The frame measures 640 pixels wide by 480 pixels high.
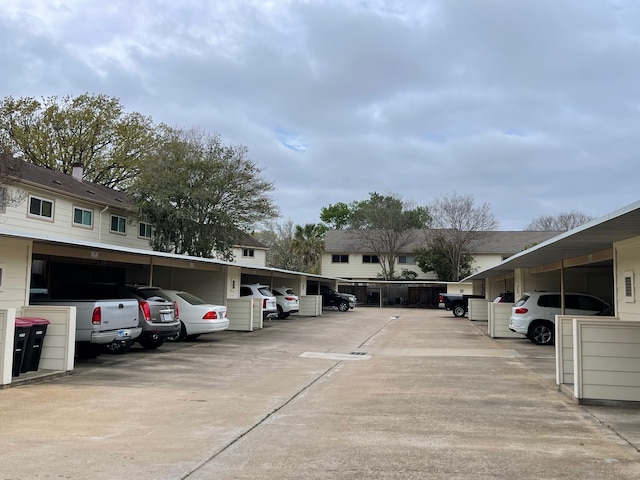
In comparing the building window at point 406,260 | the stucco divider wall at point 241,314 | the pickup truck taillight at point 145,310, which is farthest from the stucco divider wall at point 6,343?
the building window at point 406,260

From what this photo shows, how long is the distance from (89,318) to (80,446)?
6.77 meters

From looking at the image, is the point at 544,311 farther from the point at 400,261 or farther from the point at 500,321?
the point at 400,261

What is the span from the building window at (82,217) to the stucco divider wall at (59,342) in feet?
54.6

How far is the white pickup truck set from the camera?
1262cm

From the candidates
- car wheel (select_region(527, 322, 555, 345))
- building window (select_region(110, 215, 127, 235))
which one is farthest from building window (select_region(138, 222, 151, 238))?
car wheel (select_region(527, 322, 555, 345))

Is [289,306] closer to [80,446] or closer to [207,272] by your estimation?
[207,272]

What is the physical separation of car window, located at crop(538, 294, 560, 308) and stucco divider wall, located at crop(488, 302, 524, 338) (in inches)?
118

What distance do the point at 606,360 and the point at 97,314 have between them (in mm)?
9617

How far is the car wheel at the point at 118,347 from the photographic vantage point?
14016 millimetres

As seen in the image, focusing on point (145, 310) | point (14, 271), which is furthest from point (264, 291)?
point (14, 271)

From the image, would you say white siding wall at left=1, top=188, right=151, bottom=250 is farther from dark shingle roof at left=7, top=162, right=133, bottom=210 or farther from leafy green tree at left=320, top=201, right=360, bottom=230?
leafy green tree at left=320, top=201, right=360, bottom=230

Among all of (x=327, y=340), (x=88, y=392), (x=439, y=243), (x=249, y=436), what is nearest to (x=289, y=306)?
(x=327, y=340)

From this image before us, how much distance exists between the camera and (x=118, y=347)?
1435 cm

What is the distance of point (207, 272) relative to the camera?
2284 centimetres
